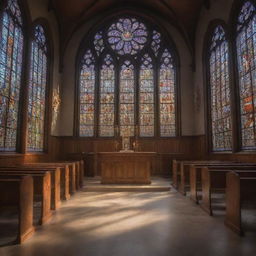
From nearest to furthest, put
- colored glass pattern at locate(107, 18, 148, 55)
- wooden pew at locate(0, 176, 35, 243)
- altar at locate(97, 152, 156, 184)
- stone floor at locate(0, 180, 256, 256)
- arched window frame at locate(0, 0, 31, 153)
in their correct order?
1. stone floor at locate(0, 180, 256, 256)
2. wooden pew at locate(0, 176, 35, 243)
3. altar at locate(97, 152, 156, 184)
4. arched window frame at locate(0, 0, 31, 153)
5. colored glass pattern at locate(107, 18, 148, 55)

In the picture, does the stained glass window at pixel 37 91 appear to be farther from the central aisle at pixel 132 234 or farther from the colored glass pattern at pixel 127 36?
the central aisle at pixel 132 234

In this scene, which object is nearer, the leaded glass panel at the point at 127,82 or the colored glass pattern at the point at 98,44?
the leaded glass panel at the point at 127,82

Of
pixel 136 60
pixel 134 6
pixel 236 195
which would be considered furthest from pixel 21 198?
pixel 134 6

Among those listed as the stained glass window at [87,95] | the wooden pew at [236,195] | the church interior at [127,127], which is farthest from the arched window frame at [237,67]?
the stained glass window at [87,95]

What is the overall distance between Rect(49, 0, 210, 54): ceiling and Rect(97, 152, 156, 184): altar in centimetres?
885

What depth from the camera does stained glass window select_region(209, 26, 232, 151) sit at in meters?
11.7

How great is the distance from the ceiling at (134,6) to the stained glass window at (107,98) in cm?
285

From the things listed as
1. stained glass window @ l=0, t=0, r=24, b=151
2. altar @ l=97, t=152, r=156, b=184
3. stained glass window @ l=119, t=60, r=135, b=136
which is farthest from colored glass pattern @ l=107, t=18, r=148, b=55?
altar @ l=97, t=152, r=156, b=184

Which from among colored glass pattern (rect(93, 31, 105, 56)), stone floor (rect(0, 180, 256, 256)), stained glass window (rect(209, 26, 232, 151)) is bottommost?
stone floor (rect(0, 180, 256, 256))

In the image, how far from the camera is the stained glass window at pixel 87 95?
15.2 metres

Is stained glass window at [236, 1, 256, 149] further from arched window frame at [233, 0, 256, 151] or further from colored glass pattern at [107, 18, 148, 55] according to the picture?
colored glass pattern at [107, 18, 148, 55]

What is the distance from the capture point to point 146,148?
14773 millimetres

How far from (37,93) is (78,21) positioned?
5579 mm

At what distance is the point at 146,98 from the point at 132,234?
11.9 metres
